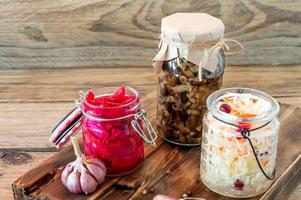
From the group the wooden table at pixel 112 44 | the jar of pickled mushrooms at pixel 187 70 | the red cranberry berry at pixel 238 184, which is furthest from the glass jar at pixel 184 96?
the wooden table at pixel 112 44

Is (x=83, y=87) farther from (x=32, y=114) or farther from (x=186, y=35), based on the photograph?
(x=186, y=35)

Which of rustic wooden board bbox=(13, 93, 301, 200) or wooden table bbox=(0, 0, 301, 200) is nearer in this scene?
rustic wooden board bbox=(13, 93, 301, 200)

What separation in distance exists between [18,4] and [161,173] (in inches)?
23.5

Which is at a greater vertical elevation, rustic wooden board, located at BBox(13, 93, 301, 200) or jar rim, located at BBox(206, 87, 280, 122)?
jar rim, located at BBox(206, 87, 280, 122)

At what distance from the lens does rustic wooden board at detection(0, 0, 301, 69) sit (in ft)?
3.97

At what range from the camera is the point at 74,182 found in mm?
741

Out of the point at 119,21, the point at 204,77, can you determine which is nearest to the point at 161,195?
the point at 204,77

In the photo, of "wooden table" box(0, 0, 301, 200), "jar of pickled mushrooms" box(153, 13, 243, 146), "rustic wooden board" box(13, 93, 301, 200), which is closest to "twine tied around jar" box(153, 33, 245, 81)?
"jar of pickled mushrooms" box(153, 13, 243, 146)

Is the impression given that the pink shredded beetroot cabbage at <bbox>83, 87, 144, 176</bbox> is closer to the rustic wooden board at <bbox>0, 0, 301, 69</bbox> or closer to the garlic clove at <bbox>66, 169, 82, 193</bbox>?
the garlic clove at <bbox>66, 169, 82, 193</bbox>

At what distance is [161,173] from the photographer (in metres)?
0.79

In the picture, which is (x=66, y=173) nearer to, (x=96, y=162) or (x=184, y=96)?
(x=96, y=162)

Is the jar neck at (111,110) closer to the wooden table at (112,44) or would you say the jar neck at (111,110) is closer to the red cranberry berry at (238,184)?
the red cranberry berry at (238,184)

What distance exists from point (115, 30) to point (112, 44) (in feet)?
0.11

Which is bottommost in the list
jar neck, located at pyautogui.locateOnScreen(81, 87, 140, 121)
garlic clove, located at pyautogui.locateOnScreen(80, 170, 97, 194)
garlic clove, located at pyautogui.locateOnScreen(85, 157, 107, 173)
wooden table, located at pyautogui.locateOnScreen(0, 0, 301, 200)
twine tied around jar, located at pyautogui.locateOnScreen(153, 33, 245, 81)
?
wooden table, located at pyautogui.locateOnScreen(0, 0, 301, 200)
